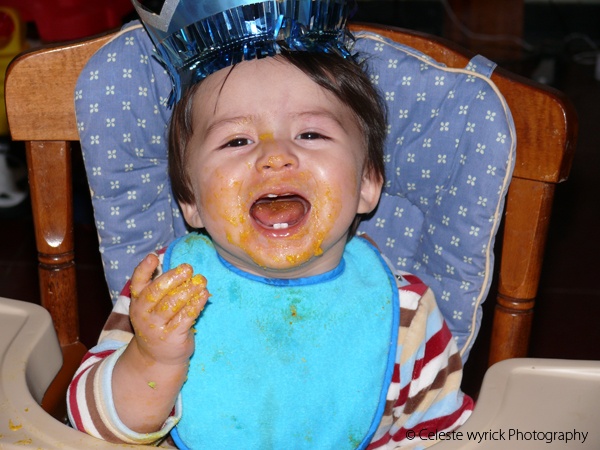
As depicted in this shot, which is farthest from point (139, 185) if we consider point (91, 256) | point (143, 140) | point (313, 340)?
point (91, 256)

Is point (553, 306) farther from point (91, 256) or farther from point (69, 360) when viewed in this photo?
point (69, 360)

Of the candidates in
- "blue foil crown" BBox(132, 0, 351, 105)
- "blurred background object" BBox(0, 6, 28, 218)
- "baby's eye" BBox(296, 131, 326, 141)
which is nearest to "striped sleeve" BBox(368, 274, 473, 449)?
"baby's eye" BBox(296, 131, 326, 141)

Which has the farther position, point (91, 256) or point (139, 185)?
point (91, 256)

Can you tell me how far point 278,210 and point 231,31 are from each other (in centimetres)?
22

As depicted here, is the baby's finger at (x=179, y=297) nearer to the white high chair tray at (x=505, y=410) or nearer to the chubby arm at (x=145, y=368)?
the chubby arm at (x=145, y=368)

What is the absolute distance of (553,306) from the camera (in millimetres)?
2254

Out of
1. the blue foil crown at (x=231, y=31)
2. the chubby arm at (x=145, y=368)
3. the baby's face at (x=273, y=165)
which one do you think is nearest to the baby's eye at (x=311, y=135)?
the baby's face at (x=273, y=165)

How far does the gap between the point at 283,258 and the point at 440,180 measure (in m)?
0.26

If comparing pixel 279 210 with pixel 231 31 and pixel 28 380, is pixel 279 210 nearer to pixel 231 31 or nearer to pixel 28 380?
pixel 231 31

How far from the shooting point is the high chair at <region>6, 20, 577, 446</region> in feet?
3.62

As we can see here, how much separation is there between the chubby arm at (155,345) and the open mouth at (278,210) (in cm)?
17

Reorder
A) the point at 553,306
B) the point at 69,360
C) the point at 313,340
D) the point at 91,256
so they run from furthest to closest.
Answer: the point at 91,256, the point at 553,306, the point at 69,360, the point at 313,340

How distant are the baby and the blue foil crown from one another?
0.02 meters

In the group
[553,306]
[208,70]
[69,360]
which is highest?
[208,70]
